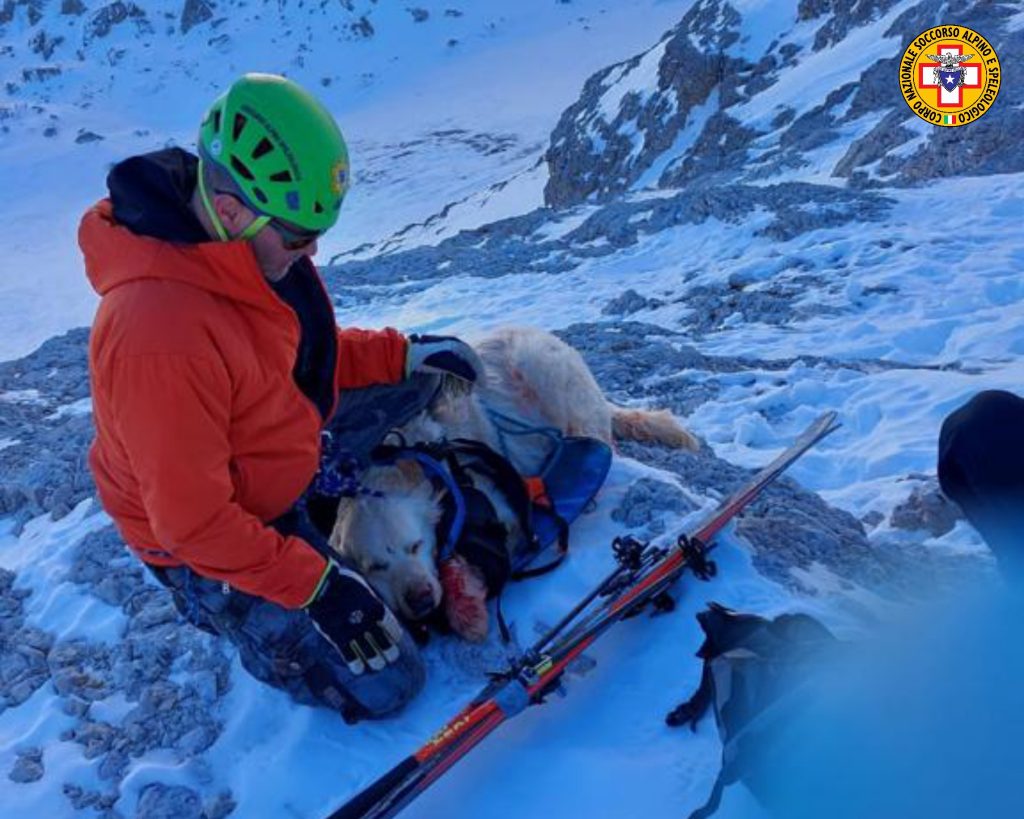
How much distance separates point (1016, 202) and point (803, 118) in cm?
1113

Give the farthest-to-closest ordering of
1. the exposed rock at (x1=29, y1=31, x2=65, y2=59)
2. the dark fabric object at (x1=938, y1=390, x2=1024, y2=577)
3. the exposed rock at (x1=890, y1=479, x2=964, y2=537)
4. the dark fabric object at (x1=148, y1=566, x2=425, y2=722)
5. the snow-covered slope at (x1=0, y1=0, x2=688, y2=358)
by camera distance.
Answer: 1. the exposed rock at (x1=29, y1=31, x2=65, y2=59)
2. the snow-covered slope at (x1=0, y1=0, x2=688, y2=358)
3. the exposed rock at (x1=890, y1=479, x2=964, y2=537)
4. the dark fabric object at (x1=148, y1=566, x2=425, y2=722)
5. the dark fabric object at (x1=938, y1=390, x2=1024, y2=577)

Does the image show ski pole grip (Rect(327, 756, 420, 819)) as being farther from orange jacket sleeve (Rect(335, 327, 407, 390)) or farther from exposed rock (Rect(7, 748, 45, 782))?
orange jacket sleeve (Rect(335, 327, 407, 390))

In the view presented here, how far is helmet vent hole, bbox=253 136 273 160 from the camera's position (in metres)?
2.54

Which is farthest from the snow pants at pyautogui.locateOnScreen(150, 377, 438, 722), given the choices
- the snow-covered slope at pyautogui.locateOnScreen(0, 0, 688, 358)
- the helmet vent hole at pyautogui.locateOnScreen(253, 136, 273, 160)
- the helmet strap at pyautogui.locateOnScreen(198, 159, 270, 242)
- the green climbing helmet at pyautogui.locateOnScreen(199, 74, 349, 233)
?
the snow-covered slope at pyautogui.locateOnScreen(0, 0, 688, 358)

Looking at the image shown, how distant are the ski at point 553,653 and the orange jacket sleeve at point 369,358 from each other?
1.21 m

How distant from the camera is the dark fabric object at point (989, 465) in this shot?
2.36 m

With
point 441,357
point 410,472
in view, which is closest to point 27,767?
point 410,472

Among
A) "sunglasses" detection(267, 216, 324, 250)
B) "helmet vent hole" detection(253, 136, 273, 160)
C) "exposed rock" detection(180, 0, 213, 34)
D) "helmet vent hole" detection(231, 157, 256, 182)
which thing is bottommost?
"sunglasses" detection(267, 216, 324, 250)

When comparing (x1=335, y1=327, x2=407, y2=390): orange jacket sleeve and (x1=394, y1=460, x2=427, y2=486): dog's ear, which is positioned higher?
(x1=335, y1=327, x2=407, y2=390): orange jacket sleeve

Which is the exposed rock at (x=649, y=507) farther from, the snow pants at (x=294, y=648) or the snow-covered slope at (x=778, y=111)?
the snow-covered slope at (x=778, y=111)

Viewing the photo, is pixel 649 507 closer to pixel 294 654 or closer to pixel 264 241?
pixel 294 654

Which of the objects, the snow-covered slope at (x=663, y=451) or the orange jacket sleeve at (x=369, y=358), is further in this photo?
the orange jacket sleeve at (x=369, y=358)

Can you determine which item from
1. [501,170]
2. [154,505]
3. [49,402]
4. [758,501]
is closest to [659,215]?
[49,402]

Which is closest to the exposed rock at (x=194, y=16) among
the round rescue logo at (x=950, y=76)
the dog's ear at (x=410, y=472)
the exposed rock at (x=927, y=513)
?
the round rescue logo at (x=950, y=76)
